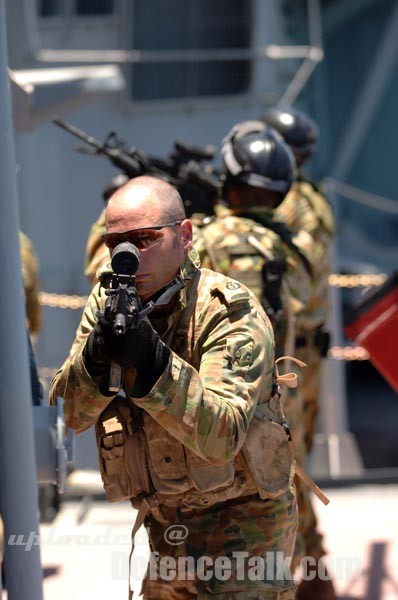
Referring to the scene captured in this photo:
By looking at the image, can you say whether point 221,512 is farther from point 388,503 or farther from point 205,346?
point 388,503

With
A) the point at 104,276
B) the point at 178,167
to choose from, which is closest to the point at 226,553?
the point at 104,276

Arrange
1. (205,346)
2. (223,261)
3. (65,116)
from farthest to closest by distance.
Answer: (65,116), (223,261), (205,346)

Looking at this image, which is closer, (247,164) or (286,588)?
(286,588)

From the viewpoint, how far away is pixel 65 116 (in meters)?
11.3

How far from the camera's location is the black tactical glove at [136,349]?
297 cm

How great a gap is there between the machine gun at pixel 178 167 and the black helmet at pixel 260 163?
0.16 meters

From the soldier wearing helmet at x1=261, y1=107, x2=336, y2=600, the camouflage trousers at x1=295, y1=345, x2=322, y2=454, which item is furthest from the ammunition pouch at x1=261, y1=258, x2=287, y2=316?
the camouflage trousers at x1=295, y1=345, x2=322, y2=454

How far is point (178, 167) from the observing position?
6.09 m

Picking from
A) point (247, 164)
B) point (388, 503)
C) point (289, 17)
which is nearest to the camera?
point (247, 164)

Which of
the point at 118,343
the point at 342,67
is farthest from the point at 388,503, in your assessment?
the point at 342,67

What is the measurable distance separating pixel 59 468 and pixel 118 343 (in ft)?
2.53

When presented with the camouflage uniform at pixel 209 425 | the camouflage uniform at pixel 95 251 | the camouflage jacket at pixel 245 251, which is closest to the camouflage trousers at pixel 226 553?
the camouflage uniform at pixel 209 425

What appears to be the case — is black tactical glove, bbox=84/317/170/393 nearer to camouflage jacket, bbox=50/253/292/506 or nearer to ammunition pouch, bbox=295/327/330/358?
camouflage jacket, bbox=50/253/292/506

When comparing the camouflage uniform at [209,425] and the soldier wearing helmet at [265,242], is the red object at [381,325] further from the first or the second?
the camouflage uniform at [209,425]
